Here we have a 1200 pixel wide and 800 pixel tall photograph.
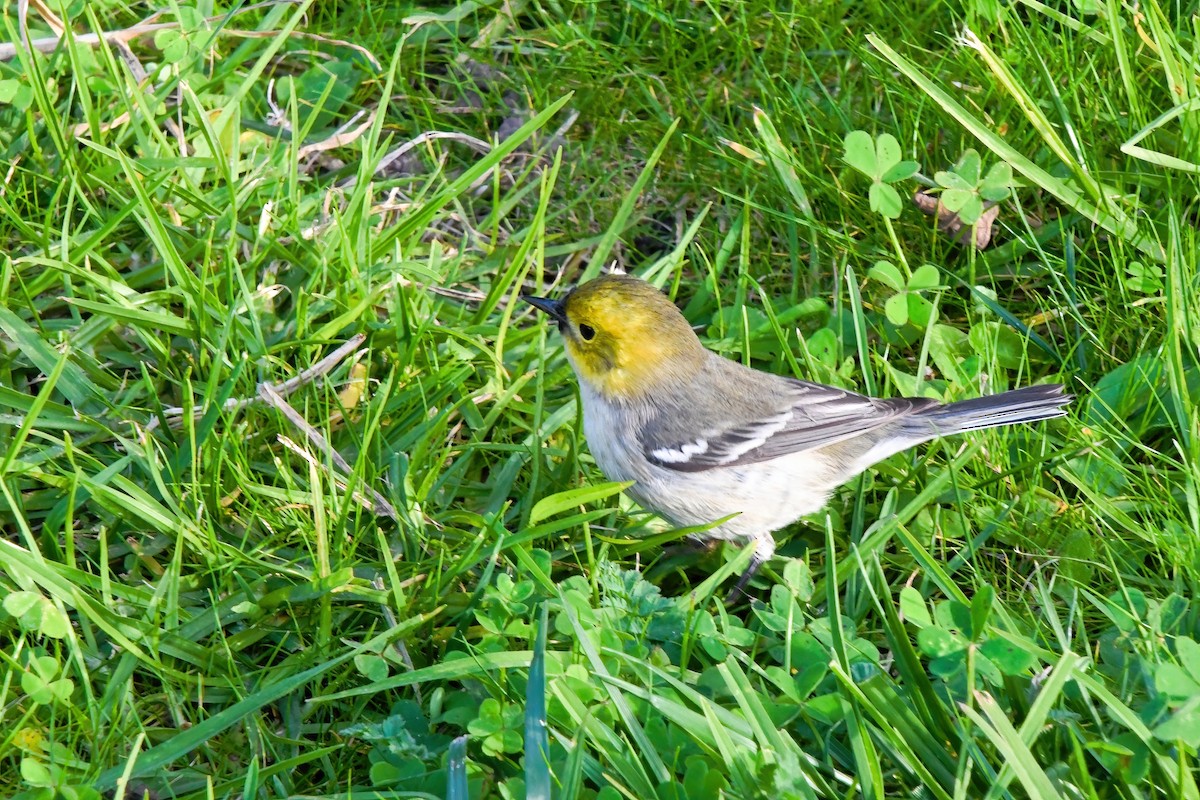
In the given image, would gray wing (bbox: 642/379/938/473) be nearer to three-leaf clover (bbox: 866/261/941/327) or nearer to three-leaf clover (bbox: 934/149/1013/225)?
three-leaf clover (bbox: 866/261/941/327)

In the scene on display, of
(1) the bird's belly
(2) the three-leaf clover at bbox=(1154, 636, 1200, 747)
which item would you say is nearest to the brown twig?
(1) the bird's belly

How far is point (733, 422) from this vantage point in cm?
495

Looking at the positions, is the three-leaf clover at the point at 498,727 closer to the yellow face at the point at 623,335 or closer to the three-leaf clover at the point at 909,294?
the yellow face at the point at 623,335

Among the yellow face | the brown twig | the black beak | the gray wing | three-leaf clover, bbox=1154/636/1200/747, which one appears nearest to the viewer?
three-leaf clover, bbox=1154/636/1200/747

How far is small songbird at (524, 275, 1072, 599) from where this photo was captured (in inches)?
185

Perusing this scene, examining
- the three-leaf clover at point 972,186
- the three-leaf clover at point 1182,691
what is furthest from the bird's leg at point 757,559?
the three-leaf clover at point 972,186

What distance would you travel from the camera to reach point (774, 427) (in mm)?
4902

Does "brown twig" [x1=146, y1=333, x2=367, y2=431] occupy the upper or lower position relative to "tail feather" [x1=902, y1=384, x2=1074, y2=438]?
lower

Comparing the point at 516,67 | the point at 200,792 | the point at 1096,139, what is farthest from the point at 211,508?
the point at 1096,139

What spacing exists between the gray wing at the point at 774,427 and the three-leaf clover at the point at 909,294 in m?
0.49

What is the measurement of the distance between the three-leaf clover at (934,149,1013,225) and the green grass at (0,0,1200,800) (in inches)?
3.5

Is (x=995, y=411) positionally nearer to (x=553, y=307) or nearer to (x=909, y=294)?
(x=909, y=294)

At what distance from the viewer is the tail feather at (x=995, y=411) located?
4617mm

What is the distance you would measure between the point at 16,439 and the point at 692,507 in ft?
7.99
